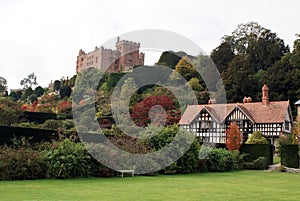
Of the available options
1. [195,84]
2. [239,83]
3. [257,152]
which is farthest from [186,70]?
[257,152]

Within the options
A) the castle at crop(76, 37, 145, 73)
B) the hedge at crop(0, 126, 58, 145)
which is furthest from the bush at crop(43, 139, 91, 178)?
the castle at crop(76, 37, 145, 73)

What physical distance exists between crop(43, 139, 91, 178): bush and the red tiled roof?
874 inches

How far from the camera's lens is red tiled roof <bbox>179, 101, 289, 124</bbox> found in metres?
34.2

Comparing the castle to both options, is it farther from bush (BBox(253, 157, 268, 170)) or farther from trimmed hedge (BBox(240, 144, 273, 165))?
bush (BBox(253, 157, 268, 170))

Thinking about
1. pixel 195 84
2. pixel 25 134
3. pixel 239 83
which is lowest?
pixel 25 134

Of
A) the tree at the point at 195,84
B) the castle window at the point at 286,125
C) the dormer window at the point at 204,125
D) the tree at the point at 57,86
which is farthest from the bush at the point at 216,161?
the tree at the point at 57,86

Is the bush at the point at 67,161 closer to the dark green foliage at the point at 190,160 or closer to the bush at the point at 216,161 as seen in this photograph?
the dark green foliage at the point at 190,160

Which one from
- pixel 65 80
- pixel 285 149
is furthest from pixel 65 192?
pixel 65 80

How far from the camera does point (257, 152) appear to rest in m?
23.5

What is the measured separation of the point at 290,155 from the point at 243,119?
13530 millimetres

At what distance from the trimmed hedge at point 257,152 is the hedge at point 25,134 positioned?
11.9m

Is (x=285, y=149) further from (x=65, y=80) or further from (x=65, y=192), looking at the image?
(x=65, y=80)

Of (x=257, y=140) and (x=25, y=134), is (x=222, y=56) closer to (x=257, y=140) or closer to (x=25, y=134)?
(x=257, y=140)

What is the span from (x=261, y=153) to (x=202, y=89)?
66.7ft
